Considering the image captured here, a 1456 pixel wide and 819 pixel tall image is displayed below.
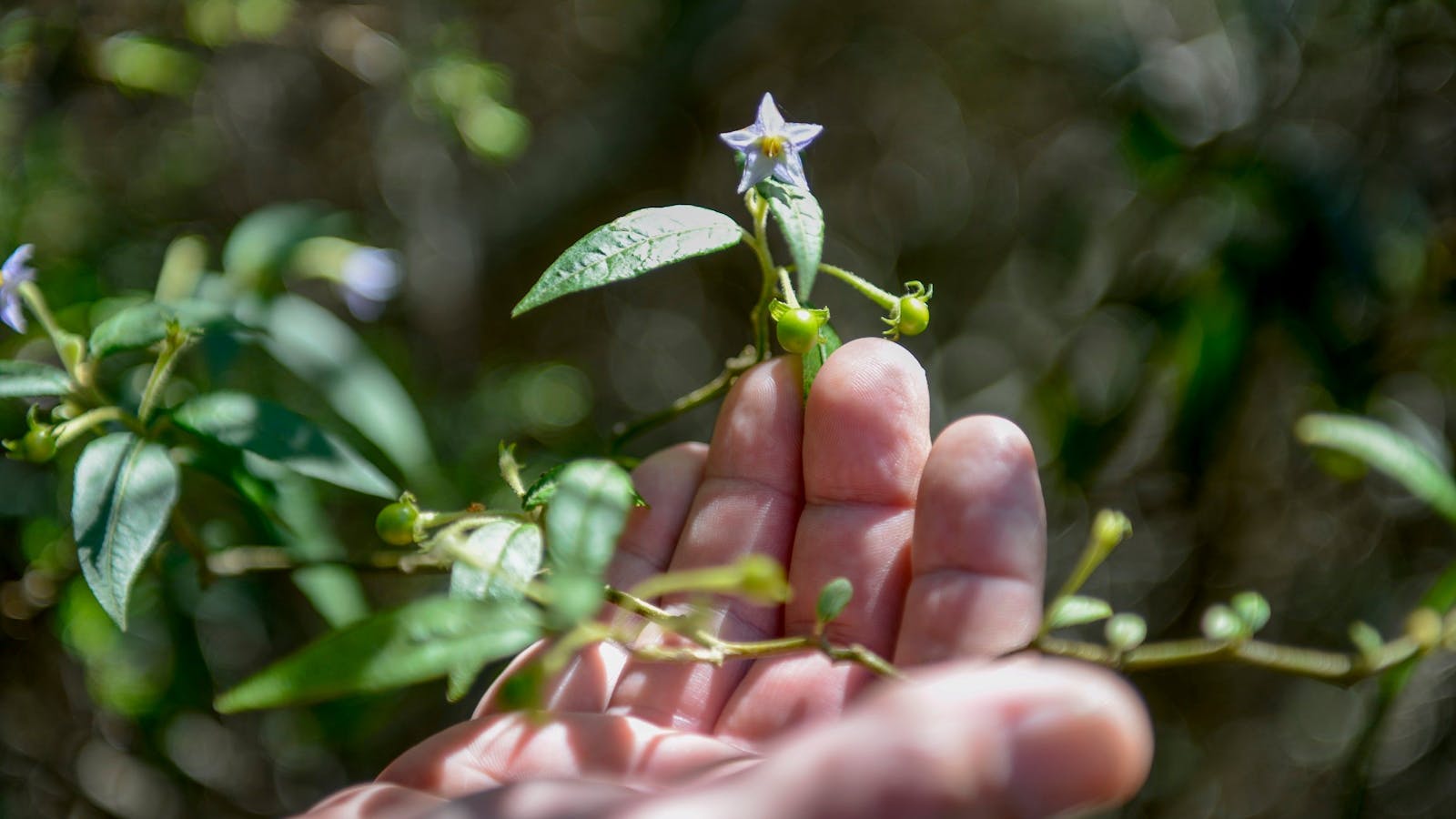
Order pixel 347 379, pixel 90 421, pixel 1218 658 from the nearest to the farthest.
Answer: pixel 1218 658 → pixel 90 421 → pixel 347 379

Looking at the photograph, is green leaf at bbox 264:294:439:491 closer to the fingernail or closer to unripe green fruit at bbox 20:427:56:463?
unripe green fruit at bbox 20:427:56:463

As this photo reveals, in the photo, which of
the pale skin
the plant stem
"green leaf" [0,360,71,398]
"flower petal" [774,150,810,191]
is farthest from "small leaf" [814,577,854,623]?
"green leaf" [0,360,71,398]

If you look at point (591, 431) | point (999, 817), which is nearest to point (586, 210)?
point (591, 431)

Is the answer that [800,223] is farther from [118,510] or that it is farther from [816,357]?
[118,510]

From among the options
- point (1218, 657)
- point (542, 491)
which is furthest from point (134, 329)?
point (1218, 657)

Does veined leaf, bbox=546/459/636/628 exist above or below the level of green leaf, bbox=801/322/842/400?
above

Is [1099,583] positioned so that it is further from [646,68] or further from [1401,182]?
[646,68]
